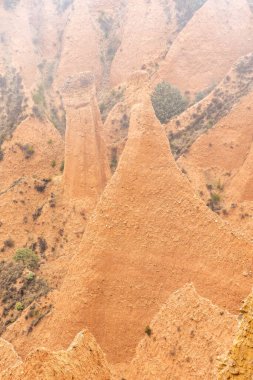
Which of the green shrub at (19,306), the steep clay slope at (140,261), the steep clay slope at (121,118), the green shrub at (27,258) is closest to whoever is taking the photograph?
the steep clay slope at (140,261)

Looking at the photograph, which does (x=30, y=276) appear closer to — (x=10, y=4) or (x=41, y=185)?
(x=41, y=185)

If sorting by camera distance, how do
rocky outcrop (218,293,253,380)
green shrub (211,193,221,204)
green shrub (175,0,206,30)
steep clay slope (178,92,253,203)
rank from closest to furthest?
1. rocky outcrop (218,293,253,380)
2. green shrub (211,193,221,204)
3. steep clay slope (178,92,253,203)
4. green shrub (175,0,206,30)

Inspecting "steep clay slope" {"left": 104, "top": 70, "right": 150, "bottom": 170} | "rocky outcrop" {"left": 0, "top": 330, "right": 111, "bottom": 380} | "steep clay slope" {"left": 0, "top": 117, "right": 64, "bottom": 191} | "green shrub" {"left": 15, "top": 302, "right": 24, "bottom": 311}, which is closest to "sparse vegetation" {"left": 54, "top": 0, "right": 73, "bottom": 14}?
"steep clay slope" {"left": 104, "top": 70, "right": 150, "bottom": 170}

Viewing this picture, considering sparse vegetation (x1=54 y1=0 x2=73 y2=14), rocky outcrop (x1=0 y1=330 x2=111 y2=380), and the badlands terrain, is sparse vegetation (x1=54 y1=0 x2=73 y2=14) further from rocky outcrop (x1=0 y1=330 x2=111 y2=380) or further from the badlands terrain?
rocky outcrop (x1=0 y1=330 x2=111 y2=380)

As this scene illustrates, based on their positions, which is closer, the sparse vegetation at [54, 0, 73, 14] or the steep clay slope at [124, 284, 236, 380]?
the steep clay slope at [124, 284, 236, 380]

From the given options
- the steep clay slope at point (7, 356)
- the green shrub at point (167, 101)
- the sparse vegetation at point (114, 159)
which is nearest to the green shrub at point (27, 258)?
the steep clay slope at point (7, 356)

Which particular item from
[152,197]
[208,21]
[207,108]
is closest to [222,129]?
[207,108]

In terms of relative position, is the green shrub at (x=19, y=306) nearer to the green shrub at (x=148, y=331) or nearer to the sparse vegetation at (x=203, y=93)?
the green shrub at (x=148, y=331)
